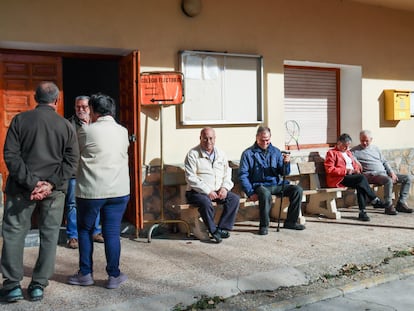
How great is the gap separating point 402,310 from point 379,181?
4.04m

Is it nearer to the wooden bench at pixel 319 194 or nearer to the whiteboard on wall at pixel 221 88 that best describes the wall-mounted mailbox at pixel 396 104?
the wooden bench at pixel 319 194

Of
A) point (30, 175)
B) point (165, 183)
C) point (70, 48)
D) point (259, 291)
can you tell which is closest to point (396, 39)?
point (165, 183)

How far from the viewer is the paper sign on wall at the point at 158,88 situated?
649 cm

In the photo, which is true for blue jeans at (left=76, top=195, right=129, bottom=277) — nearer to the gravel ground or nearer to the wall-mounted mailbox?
the gravel ground

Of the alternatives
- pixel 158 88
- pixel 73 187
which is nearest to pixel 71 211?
pixel 73 187

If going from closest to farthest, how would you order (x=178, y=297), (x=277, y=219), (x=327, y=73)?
1. (x=178, y=297)
2. (x=277, y=219)
3. (x=327, y=73)

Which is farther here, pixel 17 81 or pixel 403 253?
pixel 17 81

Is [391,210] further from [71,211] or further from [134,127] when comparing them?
[71,211]

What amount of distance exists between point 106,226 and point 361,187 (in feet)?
14.3

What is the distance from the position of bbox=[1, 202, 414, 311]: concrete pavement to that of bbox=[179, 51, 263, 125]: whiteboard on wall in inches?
59.1

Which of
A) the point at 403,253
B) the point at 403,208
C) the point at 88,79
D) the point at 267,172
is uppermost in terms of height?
the point at 88,79

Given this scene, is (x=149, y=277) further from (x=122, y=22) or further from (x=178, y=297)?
(x=122, y=22)

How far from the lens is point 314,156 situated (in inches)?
320

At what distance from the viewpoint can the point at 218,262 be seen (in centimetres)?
530
